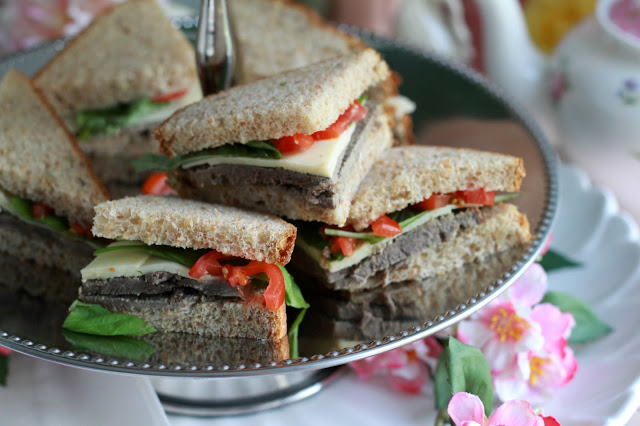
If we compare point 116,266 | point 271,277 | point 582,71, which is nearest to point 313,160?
point 271,277

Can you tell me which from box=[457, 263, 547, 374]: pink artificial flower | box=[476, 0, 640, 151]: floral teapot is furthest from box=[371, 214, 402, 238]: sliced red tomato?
box=[476, 0, 640, 151]: floral teapot

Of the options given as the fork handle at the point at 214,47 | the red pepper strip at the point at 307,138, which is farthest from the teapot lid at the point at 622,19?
the fork handle at the point at 214,47

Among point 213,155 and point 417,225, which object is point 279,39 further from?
point 417,225

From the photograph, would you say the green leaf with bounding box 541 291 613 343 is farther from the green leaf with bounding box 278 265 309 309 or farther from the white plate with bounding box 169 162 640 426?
the green leaf with bounding box 278 265 309 309

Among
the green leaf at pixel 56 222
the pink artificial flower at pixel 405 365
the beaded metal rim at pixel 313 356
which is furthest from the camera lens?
the green leaf at pixel 56 222

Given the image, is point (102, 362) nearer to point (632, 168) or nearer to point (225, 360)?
point (225, 360)

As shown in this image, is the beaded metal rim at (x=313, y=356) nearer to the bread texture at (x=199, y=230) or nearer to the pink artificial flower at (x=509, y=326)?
the pink artificial flower at (x=509, y=326)

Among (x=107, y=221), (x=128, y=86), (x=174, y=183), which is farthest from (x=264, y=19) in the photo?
(x=107, y=221)
